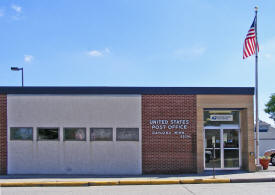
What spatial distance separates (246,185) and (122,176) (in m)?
5.24

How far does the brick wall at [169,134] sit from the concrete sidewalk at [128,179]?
0.71m

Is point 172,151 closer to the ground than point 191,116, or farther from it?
closer to the ground

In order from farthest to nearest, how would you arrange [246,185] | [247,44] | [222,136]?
[247,44], [222,136], [246,185]

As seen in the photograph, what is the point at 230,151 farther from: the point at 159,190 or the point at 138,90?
the point at 159,190

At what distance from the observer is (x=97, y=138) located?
13.9 meters

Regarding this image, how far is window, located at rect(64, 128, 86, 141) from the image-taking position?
45.7 feet

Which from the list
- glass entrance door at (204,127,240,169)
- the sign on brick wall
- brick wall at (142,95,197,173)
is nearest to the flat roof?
brick wall at (142,95,197,173)

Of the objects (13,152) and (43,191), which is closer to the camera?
(43,191)

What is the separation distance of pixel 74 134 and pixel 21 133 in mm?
2544

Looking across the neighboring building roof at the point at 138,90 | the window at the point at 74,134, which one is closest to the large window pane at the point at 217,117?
the neighboring building roof at the point at 138,90

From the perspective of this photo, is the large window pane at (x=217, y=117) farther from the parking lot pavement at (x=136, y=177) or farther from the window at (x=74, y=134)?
the window at (x=74, y=134)

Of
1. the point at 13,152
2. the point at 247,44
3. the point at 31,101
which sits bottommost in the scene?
the point at 13,152

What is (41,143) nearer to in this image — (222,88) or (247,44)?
(222,88)

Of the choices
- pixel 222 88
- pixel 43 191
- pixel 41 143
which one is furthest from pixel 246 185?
pixel 41 143
